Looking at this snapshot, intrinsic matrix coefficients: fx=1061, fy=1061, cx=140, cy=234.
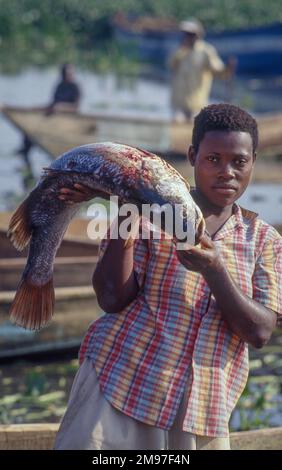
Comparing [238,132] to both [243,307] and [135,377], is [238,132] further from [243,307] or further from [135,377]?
[135,377]

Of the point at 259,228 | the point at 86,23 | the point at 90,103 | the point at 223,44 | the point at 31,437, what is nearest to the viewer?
the point at 259,228

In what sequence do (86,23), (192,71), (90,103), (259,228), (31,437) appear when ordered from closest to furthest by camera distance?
(259,228)
(31,437)
(192,71)
(90,103)
(86,23)

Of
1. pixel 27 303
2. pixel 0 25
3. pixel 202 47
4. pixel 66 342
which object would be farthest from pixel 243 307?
pixel 0 25

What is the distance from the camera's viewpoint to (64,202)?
3018mm

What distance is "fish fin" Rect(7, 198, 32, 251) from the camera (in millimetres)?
3033

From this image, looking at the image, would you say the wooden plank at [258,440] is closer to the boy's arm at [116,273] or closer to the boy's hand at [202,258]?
the boy's arm at [116,273]

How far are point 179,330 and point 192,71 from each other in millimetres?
9831

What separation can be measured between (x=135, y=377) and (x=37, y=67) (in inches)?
1010

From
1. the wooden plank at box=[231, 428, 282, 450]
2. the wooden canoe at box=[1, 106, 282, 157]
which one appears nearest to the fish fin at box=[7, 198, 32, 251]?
the wooden plank at box=[231, 428, 282, 450]

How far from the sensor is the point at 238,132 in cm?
294

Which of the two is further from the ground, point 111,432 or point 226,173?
point 226,173

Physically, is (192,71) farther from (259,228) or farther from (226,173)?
(226,173)

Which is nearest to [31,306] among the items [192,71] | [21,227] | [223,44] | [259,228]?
[21,227]

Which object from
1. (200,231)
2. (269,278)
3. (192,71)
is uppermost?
(192,71)
